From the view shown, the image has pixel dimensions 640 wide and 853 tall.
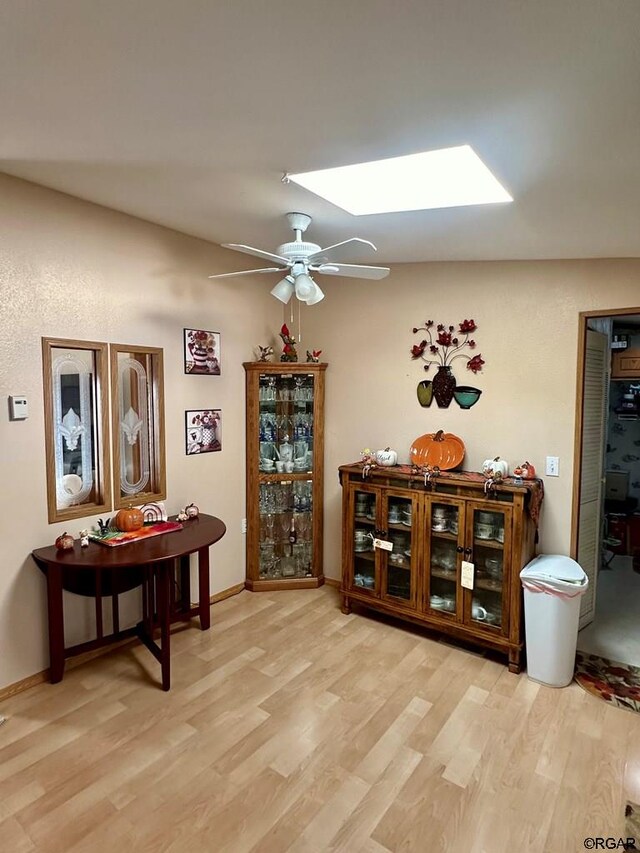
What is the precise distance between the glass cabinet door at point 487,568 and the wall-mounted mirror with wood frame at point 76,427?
2274 mm

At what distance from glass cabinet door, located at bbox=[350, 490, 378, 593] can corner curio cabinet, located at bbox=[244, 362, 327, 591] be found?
1.63 feet

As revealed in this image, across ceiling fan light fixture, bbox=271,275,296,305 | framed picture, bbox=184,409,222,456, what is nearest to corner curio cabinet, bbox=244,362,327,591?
framed picture, bbox=184,409,222,456

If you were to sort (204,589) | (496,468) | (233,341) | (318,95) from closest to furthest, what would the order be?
1. (318,95)
2. (496,468)
3. (204,589)
4. (233,341)

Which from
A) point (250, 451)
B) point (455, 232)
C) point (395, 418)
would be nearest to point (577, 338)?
point (455, 232)

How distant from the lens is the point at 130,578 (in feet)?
9.68

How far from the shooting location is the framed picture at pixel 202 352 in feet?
11.1

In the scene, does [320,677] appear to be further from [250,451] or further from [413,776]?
[250,451]

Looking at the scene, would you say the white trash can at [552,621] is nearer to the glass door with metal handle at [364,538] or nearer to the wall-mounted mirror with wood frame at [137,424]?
the glass door with metal handle at [364,538]

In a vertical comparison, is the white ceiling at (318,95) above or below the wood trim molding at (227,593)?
above

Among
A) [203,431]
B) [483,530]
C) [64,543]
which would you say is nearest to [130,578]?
[64,543]

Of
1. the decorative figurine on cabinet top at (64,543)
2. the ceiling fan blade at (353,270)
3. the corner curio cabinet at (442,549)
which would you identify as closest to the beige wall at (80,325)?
the decorative figurine on cabinet top at (64,543)

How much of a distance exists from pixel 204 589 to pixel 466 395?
2223mm

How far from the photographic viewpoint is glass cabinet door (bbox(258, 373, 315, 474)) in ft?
12.8

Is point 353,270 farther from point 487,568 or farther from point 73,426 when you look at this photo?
point 487,568
